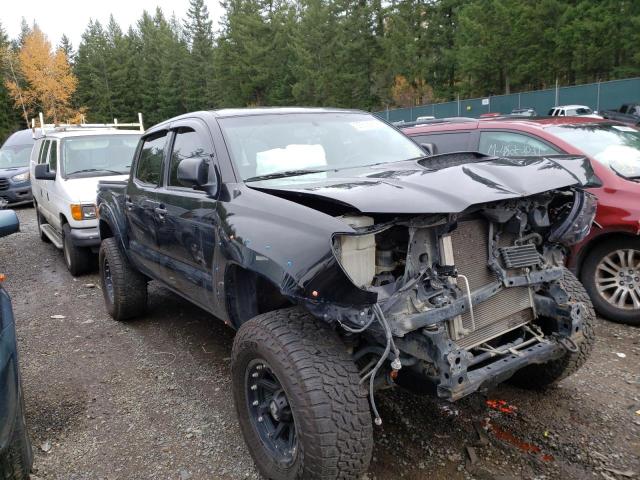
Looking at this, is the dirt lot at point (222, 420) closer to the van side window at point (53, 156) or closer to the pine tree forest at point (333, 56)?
the van side window at point (53, 156)

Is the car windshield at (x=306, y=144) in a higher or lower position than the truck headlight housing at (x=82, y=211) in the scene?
higher

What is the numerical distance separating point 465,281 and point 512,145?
10.5 feet

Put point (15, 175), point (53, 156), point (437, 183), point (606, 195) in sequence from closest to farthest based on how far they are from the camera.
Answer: point (437, 183) → point (606, 195) → point (53, 156) → point (15, 175)

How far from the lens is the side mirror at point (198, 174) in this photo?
3203 mm

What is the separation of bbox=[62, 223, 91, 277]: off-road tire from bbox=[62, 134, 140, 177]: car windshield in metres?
0.91

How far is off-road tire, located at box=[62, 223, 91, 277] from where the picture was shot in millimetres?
6988

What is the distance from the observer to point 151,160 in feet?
15.1

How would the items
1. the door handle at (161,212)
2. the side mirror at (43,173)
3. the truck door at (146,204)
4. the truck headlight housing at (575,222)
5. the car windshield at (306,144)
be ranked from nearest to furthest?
the truck headlight housing at (575,222), the car windshield at (306,144), the door handle at (161,212), the truck door at (146,204), the side mirror at (43,173)

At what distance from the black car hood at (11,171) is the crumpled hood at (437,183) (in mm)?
13629

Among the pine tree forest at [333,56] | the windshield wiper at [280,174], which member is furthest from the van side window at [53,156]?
the pine tree forest at [333,56]

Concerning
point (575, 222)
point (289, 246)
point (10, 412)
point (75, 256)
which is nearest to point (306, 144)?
point (289, 246)

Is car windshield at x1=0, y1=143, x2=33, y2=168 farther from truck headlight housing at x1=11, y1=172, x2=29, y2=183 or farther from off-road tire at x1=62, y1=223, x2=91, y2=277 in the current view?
off-road tire at x1=62, y1=223, x2=91, y2=277

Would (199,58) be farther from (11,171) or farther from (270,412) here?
(270,412)

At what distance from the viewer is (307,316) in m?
2.66
